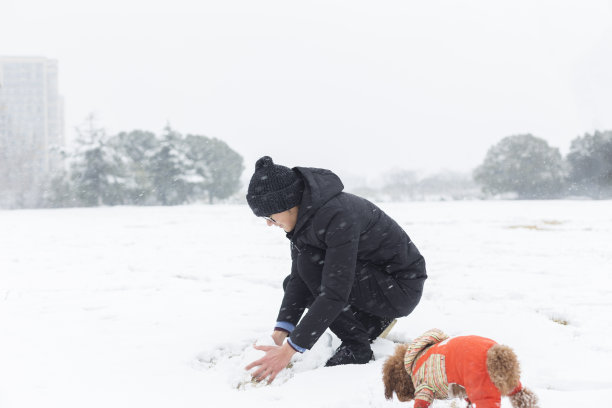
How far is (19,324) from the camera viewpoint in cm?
346

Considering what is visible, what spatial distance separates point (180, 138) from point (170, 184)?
3.60 m

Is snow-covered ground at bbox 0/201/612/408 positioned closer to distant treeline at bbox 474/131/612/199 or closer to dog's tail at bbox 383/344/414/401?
dog's tail at bbox 383/344/414/401

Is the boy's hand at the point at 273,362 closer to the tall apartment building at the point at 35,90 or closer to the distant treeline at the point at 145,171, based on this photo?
the distant treeline at the point at 145,171

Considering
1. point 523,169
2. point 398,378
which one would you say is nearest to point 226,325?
point 398,378

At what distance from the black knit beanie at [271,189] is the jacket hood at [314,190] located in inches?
2.0

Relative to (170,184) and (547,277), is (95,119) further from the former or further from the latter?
(547,277)

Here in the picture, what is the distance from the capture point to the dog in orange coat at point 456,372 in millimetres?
1647

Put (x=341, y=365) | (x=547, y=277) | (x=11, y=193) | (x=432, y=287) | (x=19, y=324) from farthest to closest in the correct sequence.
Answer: (x=11, y=193), (x=547, y=277), (x=432, y=287), (x=19, y=324), (x=341, y=365)

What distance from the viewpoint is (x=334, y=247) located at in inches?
91.3

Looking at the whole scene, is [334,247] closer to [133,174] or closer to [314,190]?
[314,190]

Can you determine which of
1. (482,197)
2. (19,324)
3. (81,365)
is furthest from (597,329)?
(482,197)

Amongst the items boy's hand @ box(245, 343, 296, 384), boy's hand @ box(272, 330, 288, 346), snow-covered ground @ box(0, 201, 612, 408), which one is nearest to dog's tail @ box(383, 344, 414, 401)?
snow-covered ground @ box(0, 201, 612, 408)

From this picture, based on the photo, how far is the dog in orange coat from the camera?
1.65 meters

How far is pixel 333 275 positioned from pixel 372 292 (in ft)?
1.46
